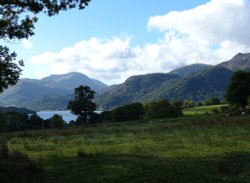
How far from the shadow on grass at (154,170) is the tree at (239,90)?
3182 inches

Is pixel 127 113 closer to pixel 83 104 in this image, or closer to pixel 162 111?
pixel 162 111

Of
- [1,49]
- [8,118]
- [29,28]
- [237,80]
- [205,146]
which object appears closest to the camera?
[29,28]

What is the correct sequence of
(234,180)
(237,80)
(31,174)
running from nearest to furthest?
(234,180) < (31,174) < (237,80)

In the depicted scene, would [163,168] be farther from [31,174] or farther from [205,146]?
[205,146]

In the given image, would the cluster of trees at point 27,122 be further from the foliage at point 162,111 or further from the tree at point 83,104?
the foliage at point 162,111

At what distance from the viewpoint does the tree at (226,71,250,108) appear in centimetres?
9894

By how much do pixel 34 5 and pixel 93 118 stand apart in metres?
112

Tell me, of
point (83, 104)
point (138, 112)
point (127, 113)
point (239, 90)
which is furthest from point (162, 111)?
point (239, 90)

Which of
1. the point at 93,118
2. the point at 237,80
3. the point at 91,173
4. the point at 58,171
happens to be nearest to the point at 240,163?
the point at 91,173

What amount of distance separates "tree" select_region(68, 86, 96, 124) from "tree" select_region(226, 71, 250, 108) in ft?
140

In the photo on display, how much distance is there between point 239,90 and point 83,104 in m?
46.9

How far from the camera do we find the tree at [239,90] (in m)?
98.9

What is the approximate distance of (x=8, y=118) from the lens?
421ft

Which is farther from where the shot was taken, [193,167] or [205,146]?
[205,146]
